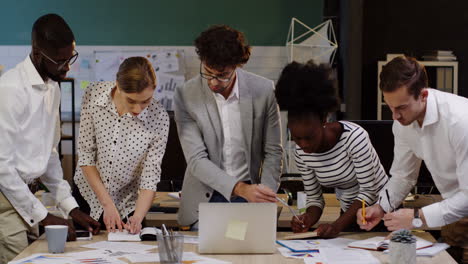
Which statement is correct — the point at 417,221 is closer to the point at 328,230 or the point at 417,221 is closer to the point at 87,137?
the point at 328,230

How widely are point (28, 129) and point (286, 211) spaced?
1758 millimetres

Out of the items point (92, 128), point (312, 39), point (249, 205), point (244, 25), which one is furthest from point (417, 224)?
point (244, 25)

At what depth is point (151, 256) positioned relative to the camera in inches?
94.1

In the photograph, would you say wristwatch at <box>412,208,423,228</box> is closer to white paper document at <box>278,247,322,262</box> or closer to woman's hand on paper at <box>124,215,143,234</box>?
white paper document at <box>278,247,322,262</box>

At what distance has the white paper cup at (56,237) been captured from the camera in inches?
94.0

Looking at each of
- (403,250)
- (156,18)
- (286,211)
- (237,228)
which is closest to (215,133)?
(237,228)

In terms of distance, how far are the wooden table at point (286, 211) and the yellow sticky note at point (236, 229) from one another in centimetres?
89

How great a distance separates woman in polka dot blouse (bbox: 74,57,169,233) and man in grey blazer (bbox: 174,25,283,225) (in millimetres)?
133

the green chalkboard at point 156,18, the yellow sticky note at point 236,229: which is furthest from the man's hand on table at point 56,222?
the green chalkboard at point 156,18

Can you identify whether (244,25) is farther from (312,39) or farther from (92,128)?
(92,128)

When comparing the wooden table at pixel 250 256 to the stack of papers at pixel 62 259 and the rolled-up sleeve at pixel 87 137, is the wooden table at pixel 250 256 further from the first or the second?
the rolled-up sleeve at pixel 87 137

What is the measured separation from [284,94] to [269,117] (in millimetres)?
339

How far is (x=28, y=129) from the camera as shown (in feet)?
8.30

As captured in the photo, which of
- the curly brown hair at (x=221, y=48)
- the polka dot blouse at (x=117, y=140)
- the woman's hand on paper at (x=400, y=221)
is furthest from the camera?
the polka dot blouse at (x=117, y=140)
